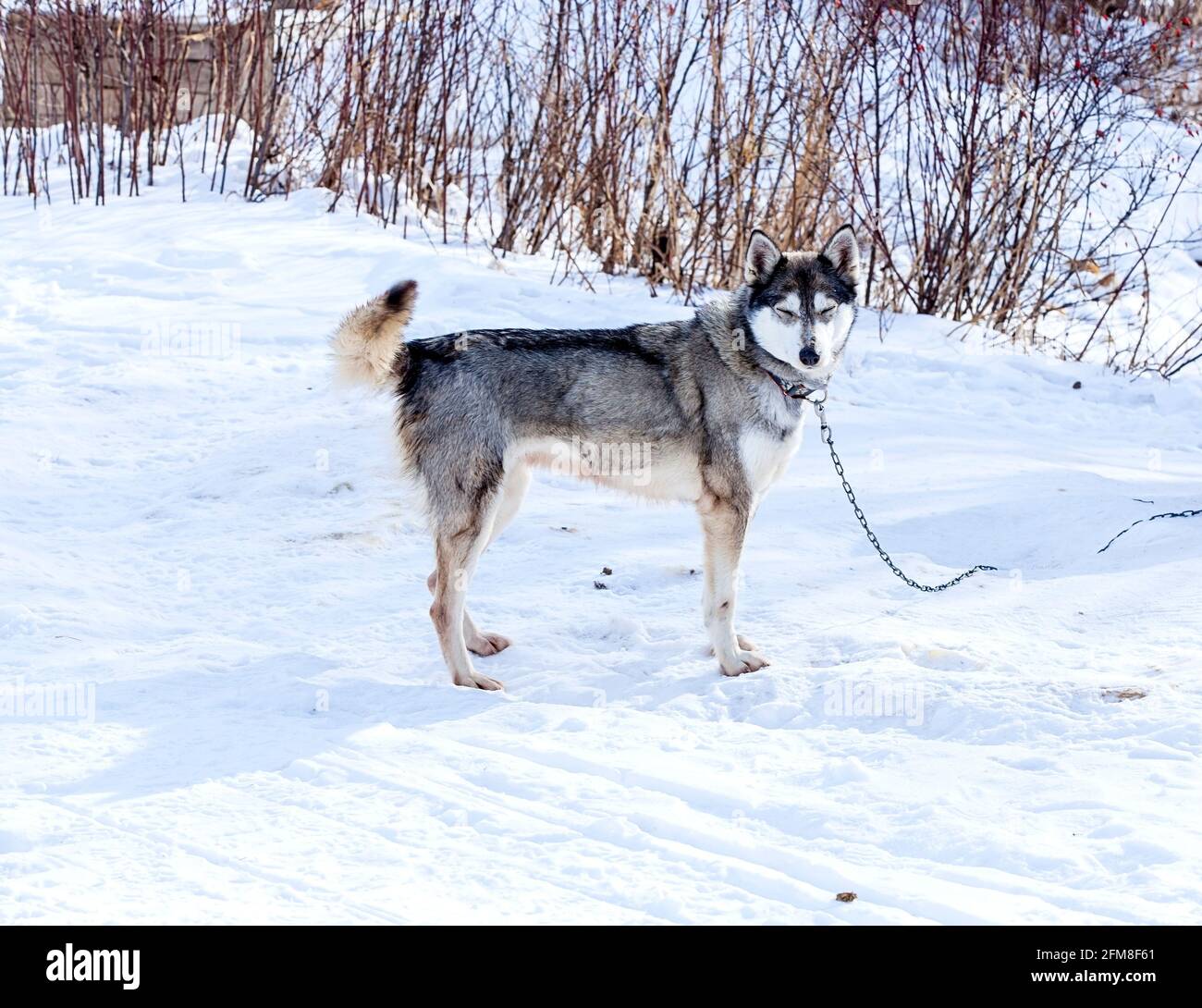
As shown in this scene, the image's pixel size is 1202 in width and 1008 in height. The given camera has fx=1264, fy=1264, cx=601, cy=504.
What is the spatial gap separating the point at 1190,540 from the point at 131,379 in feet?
19.3

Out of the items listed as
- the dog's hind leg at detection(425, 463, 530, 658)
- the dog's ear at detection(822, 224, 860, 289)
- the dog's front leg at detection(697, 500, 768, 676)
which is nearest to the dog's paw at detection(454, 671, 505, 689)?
the dog's hind leg at detection(425, 463, 530, 658)

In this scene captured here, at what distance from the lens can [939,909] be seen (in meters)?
3.09

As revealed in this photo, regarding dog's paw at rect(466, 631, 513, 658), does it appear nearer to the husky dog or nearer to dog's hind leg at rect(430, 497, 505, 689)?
the husky dog

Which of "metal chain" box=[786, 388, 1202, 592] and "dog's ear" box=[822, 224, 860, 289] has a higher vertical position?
"dog's ear" box=[822, 224, 860, 289]

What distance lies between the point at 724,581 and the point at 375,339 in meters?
1.57

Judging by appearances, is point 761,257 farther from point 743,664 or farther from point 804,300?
point 743,664

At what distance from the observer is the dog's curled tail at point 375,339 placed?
448cm

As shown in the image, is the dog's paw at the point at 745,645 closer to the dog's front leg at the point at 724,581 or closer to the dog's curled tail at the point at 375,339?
the dog's front leg at the point at 724,581

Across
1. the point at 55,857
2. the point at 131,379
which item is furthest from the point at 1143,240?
the point at 55,857

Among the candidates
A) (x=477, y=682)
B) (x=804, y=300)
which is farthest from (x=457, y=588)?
(x=804, y=300)

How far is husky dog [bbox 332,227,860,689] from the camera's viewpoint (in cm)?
463

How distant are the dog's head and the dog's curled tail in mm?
1338

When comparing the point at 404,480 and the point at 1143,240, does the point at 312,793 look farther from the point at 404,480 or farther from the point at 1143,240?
the point at 1143,240

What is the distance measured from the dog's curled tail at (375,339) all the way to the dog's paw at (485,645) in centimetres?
107
